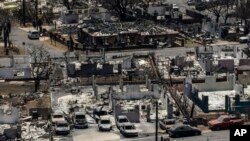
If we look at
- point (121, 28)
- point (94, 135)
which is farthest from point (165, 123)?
point (121, 28)

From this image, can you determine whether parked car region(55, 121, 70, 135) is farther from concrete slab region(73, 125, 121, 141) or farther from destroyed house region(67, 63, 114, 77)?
destroyed house region(67, 63, 114, 77)

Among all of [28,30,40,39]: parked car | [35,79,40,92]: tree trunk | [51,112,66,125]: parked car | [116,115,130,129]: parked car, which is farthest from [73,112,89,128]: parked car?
[28,30,40,39]: parked car

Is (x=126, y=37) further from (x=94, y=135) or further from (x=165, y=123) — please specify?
(x=94, y=135)

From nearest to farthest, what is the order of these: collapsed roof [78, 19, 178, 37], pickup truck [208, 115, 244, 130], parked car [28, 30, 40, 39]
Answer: pickup truck [208, 115, 244, 130] → collapsed roof [78, 19, 178, 37] → parked car [28, 30, 40, 39]

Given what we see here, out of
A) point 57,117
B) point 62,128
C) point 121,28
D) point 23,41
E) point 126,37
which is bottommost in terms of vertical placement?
point 23,41

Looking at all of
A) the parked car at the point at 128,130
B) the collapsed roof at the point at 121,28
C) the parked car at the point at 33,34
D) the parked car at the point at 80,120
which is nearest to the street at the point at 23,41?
the parked car at the point at 33,34
